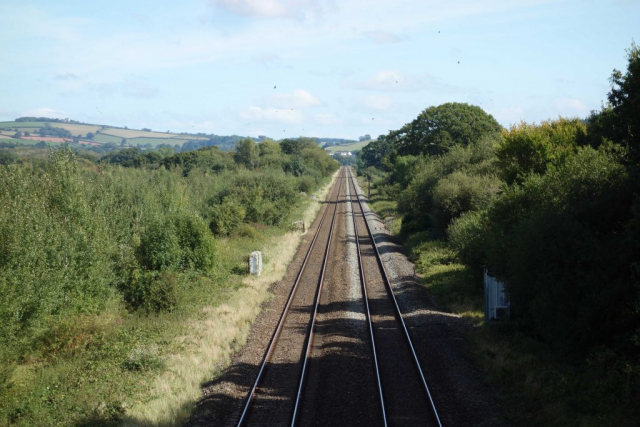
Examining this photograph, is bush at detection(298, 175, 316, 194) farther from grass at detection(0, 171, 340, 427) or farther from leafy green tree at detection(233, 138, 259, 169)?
grass at detection(0, 171, 340, 427)

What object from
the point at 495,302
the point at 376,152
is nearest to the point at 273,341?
the point at 495,302

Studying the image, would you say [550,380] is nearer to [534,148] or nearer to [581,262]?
[581,262]

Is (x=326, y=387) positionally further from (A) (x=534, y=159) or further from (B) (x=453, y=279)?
(A) (x=534, y=159)

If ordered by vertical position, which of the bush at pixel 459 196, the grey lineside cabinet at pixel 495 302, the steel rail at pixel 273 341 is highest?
the bush at pixel 459 196

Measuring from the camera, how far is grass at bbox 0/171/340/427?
12562 mm

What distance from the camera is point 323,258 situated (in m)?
32.3

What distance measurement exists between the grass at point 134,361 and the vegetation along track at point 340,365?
158 centimetres

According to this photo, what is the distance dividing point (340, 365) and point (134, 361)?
5639mm

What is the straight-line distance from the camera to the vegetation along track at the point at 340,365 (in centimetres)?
1187

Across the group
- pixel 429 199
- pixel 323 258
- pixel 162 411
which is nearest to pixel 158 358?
pixel 162 411

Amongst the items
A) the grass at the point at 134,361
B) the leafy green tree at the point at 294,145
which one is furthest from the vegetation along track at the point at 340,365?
the leafy green tree at the point at 294,145

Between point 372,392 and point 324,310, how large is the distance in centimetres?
816

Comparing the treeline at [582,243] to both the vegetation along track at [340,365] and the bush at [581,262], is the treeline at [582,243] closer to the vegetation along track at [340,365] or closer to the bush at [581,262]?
the bush at [581,262]

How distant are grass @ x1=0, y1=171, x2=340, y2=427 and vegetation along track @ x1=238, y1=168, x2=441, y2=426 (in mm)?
1579
